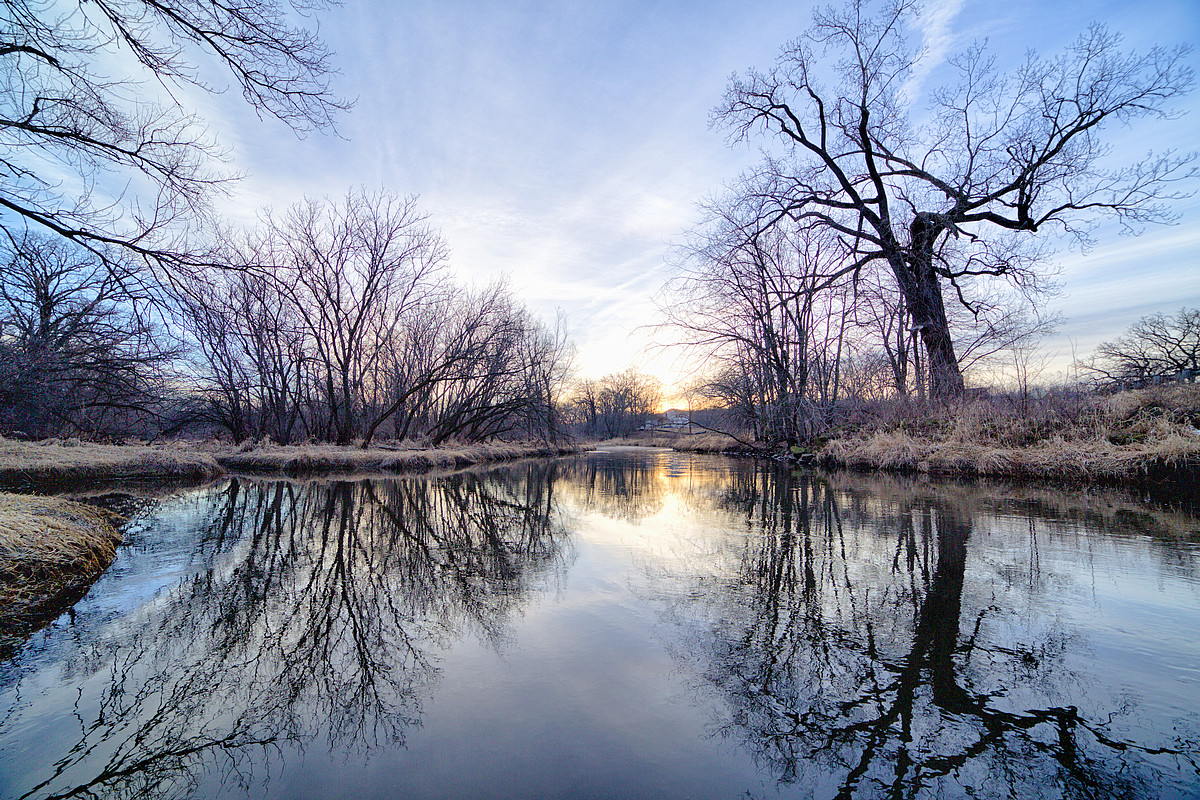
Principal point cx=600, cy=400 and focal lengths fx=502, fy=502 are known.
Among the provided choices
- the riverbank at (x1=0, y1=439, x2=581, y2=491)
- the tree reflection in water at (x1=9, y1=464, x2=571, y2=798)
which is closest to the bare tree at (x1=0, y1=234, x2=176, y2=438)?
the riverbank at (x1=0, y1=439, x2=581, y2=491)

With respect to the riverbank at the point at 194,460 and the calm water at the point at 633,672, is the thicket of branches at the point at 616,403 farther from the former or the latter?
the calm water at the point at 633,672

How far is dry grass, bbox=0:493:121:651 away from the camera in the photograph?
3109mm

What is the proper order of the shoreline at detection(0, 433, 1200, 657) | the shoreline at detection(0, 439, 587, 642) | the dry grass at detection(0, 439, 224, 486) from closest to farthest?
the shoreline at detection(0, 439, 587, 642)
the shoreline at detection(0, 433, 1200, 657)
the dry grass at detection(0, 439, 224, 486)

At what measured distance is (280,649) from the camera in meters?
2.78

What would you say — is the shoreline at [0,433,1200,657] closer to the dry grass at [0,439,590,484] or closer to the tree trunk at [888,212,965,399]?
the dry grass at [0,439,590,484]

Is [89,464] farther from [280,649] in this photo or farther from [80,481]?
[280,649]

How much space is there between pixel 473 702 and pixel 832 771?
57.1 inches

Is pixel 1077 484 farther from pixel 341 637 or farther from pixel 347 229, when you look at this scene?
pixel 347 229

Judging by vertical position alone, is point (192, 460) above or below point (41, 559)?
above

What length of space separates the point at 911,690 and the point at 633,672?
1.23 metres

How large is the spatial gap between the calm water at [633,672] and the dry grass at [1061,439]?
317 centimetres

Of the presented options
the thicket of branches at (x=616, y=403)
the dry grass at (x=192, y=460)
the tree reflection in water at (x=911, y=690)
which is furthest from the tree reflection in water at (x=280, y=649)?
the thicket of branches at (x=616, y=403)

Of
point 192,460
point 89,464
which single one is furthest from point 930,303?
point 89,464

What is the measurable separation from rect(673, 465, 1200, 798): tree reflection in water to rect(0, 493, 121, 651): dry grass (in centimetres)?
393
